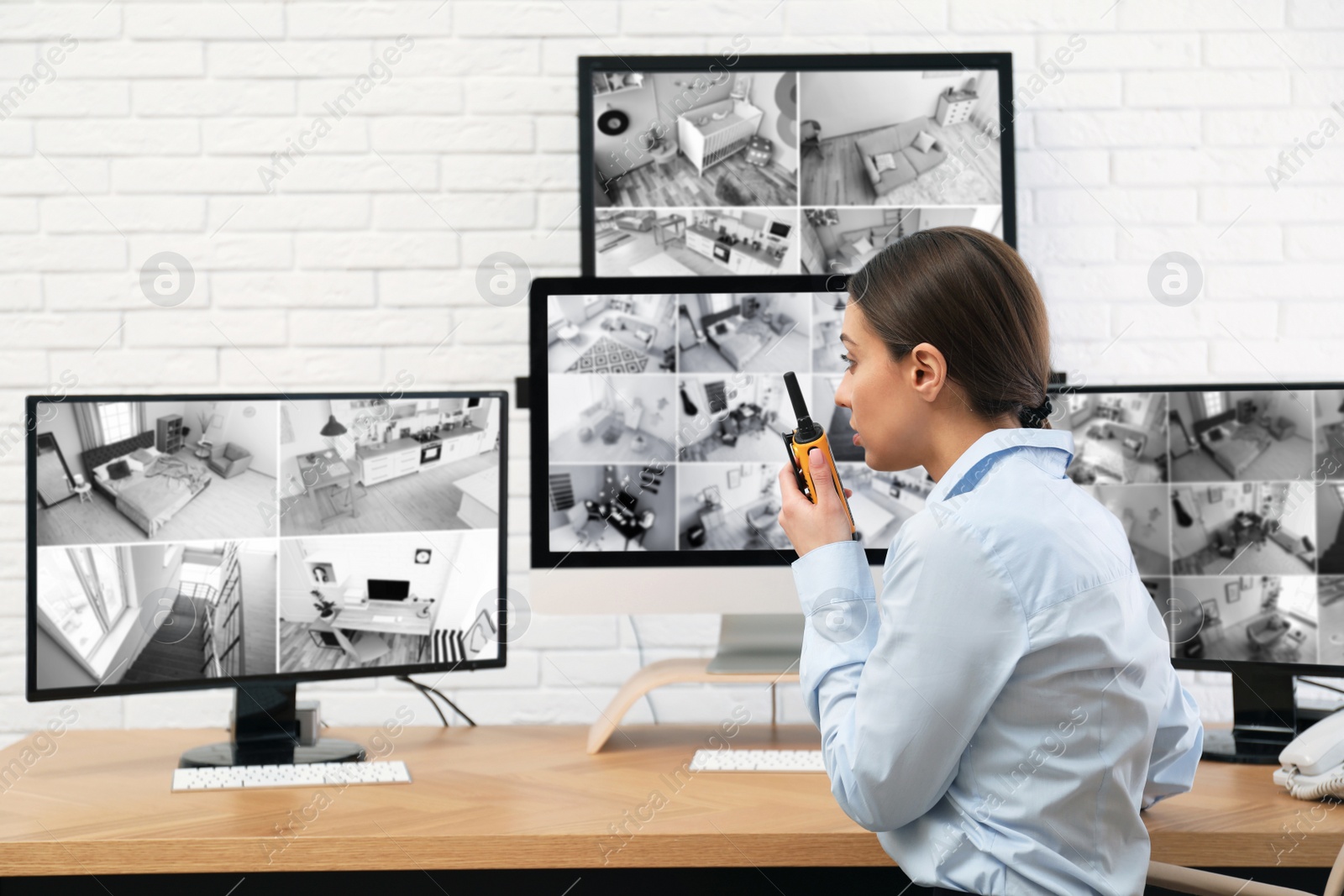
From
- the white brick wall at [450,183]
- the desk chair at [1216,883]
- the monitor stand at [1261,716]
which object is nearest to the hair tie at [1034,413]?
the desk chair at [1216,883]

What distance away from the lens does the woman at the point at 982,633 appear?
75cm

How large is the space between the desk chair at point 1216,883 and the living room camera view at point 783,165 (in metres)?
1.04

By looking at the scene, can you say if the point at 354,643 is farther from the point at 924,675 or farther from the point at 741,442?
the point at 924,675

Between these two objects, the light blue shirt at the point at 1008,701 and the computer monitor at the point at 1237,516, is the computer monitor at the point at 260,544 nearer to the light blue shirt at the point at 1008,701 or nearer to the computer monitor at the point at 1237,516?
the light blue shirt at the point at 1008,701

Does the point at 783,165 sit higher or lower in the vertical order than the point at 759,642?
higher

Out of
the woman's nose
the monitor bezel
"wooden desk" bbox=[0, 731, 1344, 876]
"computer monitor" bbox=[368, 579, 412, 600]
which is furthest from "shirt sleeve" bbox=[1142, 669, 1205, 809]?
"computer monitor" bbox=[368, 579, 412, 600]

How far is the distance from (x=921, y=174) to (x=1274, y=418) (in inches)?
26.5

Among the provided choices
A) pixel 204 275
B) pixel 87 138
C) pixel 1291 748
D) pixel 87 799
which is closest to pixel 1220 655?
pixel 1291 748

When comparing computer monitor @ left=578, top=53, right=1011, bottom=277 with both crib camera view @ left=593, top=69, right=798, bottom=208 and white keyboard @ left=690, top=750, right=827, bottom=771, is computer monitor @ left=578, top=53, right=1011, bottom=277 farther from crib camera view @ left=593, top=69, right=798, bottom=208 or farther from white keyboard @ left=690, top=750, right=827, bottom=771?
white keyboard @ left=690, top=750, right=827, bottom=771

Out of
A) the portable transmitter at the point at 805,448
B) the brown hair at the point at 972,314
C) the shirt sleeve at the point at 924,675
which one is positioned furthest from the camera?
the portable transmitter at the point at 805,448

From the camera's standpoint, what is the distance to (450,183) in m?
1.74

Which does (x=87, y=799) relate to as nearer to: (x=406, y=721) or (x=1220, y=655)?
(x=406, y=721)

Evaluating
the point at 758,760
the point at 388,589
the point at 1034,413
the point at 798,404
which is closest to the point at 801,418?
the point at 798,404

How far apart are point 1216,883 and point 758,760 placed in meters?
0.54
